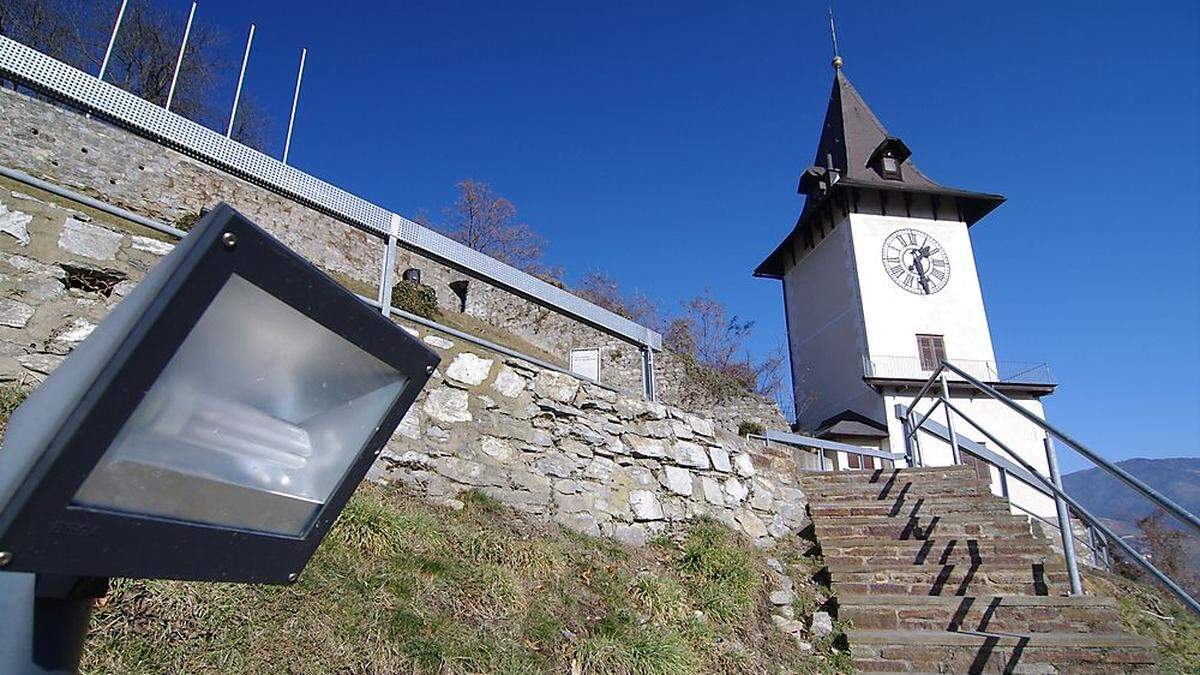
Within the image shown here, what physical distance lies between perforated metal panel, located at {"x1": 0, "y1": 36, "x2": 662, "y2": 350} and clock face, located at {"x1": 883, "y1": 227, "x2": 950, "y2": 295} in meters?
17.7

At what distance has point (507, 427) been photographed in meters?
4.30

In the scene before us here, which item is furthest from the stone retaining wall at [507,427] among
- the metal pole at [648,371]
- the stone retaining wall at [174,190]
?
the stone retaining wall at [174,190]

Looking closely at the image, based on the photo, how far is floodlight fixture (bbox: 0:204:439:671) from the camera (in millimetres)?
650

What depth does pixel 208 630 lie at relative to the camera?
7.35ft

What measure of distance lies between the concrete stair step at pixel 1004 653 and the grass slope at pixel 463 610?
0.28 m

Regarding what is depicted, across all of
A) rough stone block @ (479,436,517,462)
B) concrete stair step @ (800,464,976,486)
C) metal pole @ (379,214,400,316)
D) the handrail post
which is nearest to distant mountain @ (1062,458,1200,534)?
concrete stair step @ (800,464,976,486)

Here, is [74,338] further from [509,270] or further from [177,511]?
[177,511]

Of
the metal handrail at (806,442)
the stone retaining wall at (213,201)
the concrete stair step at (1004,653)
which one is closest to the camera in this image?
the concrete stair step at (1004,653)

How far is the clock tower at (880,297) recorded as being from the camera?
1784cm

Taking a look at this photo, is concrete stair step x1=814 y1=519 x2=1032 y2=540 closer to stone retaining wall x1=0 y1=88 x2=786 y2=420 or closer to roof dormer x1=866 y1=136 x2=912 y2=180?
stone retaining wall x1=0 y1=88 x2=786 y2=420

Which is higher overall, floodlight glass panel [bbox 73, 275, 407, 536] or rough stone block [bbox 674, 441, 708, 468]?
rough stone block [bbox 674, 441, 708, 468]

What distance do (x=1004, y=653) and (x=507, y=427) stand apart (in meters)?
3.32

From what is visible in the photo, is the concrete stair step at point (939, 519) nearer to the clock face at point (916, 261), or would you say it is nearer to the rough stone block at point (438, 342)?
the rough stone block at point (438, 342)

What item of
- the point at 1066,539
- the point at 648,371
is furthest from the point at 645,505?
the point at 1066,539
